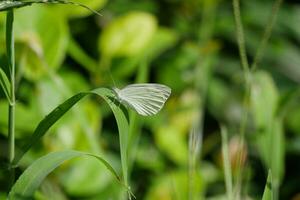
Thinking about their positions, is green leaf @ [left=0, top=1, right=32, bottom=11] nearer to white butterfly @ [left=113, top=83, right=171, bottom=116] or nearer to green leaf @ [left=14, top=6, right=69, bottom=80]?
white butterfly @ [left=113, top=83, right=171, bottom=116]

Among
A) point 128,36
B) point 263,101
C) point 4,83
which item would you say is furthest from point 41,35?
point 4,83

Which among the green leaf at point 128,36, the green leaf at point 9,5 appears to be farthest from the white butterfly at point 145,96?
the green leaf at point 128,36

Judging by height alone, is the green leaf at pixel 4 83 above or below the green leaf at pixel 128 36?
above

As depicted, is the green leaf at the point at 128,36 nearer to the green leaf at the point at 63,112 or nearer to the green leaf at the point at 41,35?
the green leaf at the point at 41,35

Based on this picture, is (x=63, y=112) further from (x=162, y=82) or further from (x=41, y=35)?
(x=162, y=82)

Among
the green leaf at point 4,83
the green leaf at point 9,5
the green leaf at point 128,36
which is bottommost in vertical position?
the green leaf at point 128,36

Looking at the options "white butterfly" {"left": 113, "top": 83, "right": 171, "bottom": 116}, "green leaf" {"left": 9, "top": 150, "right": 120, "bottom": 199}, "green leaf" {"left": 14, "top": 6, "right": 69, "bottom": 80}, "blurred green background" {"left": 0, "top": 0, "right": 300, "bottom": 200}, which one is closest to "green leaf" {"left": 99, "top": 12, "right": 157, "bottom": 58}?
"blurred green background" {"left": 0, "top": 0, "right": 300, "bottom": 200}
